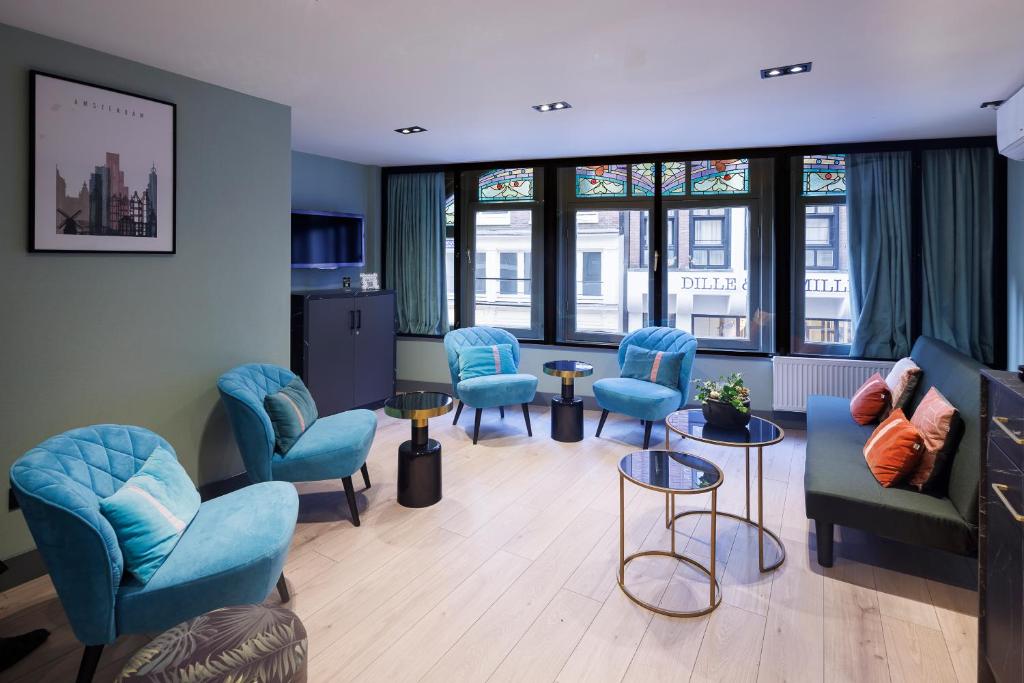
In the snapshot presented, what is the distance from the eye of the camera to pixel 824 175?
5016 mm

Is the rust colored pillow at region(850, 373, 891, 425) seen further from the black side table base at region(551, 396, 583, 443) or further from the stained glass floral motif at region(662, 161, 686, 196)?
the stained glass floral motif at region(662, 161, 686, 196)

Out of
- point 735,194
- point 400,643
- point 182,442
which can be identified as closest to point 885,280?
point 735,194

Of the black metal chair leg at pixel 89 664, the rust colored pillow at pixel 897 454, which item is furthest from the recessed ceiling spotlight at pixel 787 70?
the black metal chair leg at pixel 89 664

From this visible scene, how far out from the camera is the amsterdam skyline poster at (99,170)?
2.69m

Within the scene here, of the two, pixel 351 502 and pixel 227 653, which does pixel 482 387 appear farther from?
pixel 227 653

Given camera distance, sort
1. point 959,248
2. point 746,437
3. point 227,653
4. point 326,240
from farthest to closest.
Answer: point 326,240
point 959,248
point 746,437
point 227,653

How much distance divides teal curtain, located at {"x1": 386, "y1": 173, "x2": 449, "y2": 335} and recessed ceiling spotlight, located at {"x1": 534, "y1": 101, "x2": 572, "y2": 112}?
8.06 feet

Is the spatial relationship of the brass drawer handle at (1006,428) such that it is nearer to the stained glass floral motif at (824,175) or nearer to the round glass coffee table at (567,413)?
the round glass coffee table at (567,413)

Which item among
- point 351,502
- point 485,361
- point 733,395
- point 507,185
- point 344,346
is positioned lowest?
point 351,502

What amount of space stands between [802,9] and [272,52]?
244cm

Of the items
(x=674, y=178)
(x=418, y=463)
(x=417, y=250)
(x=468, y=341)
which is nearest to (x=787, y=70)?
(x=674, y=178)

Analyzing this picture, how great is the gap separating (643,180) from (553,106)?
1959 millimetres

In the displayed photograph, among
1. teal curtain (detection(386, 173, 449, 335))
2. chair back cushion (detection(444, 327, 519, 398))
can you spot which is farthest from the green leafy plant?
teal curtain (detection(386, 173, 449, 335))

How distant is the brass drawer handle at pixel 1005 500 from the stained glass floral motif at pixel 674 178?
159 inches
